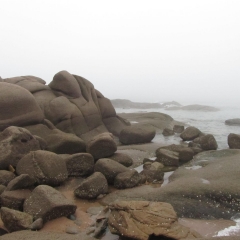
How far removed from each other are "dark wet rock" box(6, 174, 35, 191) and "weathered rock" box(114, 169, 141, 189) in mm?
2151

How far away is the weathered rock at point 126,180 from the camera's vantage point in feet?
22.1

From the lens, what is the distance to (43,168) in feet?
21.2

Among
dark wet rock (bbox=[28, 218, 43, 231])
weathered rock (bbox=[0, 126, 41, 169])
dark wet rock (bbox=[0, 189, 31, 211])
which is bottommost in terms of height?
dark wet rock (bbox=[28, 218, 43, 231])

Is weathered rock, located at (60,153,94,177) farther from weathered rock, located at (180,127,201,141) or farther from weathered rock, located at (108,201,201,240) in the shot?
weathered rock, located at (180,127,201,141)

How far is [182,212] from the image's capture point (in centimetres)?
541

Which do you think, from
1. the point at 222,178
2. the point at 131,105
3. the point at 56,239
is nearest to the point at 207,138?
the point at 222,178

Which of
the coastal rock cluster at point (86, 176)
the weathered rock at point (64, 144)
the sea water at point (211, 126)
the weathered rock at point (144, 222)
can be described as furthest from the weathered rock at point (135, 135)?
the weathered rock at point (144, 222)

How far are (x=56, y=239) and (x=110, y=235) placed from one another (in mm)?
906

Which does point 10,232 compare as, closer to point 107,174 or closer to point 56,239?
point 56,239

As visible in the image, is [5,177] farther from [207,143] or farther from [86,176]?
[207,143]

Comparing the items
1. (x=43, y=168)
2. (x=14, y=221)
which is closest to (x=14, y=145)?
(x=43, y=168)

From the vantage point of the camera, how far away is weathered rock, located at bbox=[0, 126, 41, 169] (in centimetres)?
720

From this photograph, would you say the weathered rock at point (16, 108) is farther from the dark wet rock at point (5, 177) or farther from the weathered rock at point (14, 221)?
the weathered rock at point (14, 221)

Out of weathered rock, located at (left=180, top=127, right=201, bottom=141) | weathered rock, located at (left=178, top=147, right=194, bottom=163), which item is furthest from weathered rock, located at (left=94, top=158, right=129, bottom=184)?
weathered rock, located at (left=180, top=127, right=201, bottom=141)
